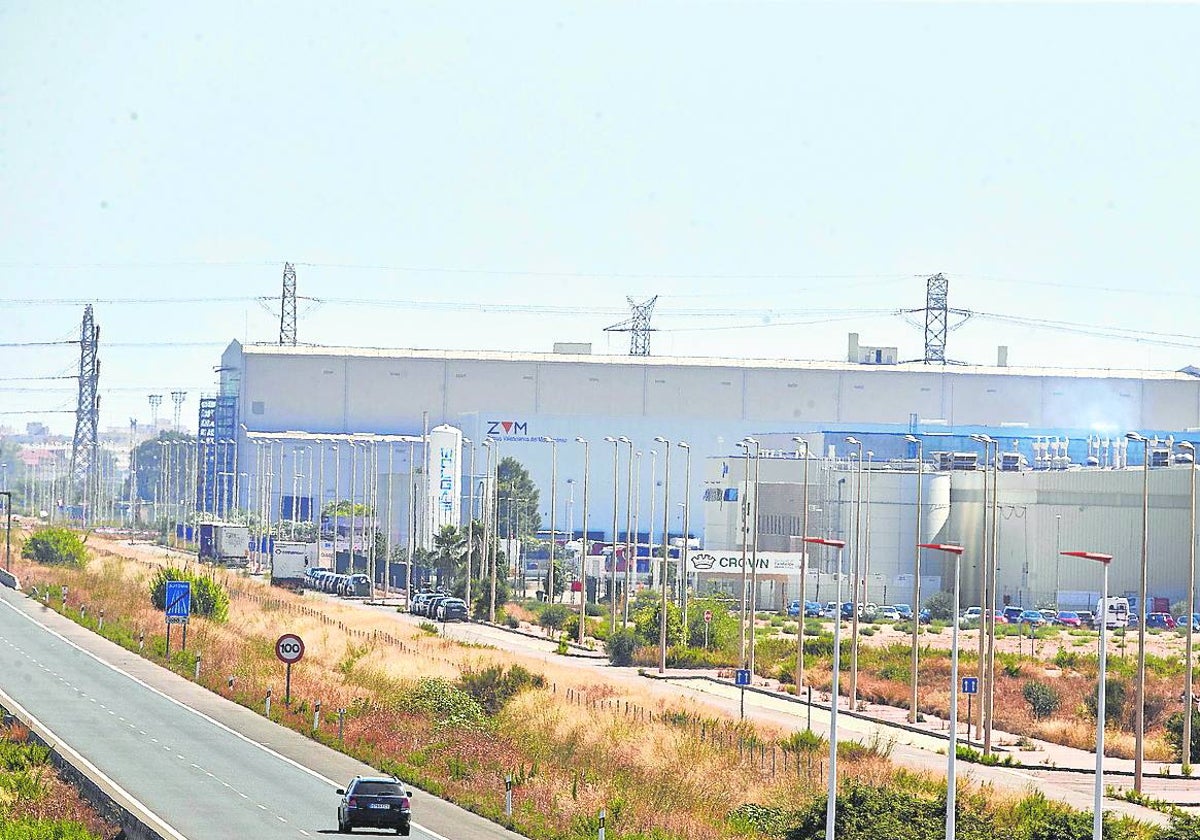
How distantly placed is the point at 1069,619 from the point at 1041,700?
1752 inches

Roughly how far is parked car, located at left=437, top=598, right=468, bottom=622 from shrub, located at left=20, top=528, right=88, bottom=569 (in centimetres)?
2604

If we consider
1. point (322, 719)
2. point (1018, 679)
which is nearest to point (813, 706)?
point (1018, 679)

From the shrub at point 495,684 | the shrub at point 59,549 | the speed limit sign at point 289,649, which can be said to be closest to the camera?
the speed limit sign at point 289,649

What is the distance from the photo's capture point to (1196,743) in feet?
164

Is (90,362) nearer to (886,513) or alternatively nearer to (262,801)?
(886,513)

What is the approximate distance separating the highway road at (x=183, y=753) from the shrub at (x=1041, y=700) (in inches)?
956

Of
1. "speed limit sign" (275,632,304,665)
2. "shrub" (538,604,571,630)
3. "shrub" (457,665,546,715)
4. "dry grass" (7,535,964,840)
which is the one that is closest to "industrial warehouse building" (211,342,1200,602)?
"shrub" (538,604,571,630)

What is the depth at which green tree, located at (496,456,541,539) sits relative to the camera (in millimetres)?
141875

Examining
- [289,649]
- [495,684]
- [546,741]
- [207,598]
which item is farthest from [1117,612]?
[289,649]

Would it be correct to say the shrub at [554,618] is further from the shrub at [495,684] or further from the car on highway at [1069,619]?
the shrub at [495,684]

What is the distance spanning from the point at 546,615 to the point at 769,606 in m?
22.4

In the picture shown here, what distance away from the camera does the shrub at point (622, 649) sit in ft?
238

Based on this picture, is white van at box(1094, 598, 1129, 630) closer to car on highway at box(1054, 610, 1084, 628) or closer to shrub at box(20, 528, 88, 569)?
car on highway at box(1054, 610, 1084, 628)

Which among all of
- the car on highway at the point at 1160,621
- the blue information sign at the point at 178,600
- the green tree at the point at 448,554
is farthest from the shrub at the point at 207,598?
the car on highway at the point at 1160,621
